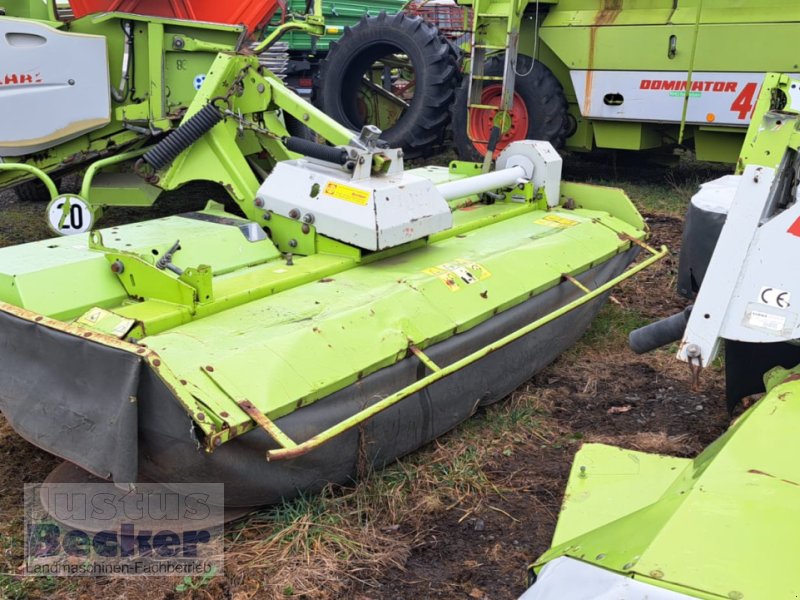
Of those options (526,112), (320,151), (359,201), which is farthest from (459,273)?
(526,112)

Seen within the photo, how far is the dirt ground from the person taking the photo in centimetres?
247

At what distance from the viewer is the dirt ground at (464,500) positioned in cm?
247

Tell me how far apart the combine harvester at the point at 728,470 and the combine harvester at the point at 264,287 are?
78cm

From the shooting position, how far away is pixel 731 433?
2.09 m

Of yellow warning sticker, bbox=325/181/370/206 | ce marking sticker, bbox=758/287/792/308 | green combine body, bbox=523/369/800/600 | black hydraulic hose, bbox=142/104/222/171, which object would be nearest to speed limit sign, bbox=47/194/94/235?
black hydraulic hose, bbox=142/104/222/171

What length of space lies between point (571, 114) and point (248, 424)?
5.60 metres

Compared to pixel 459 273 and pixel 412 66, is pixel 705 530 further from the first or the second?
pixel 412 66

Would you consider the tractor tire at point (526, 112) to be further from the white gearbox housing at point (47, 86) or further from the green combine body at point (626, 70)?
the white gearbox housing at point (47, 86)

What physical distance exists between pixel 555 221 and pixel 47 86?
309cm

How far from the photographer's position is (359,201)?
136 inches

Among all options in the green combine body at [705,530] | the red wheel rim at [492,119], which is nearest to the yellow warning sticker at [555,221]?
the green combine body at [705,530]

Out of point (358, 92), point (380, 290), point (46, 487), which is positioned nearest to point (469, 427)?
point (380, 290)

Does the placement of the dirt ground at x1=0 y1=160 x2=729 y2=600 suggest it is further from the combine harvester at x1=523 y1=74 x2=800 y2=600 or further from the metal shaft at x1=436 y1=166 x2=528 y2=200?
the metal shaft at x1=436 y1=166 x2=528 y2=200

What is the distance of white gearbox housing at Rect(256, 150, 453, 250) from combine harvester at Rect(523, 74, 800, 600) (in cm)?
116
